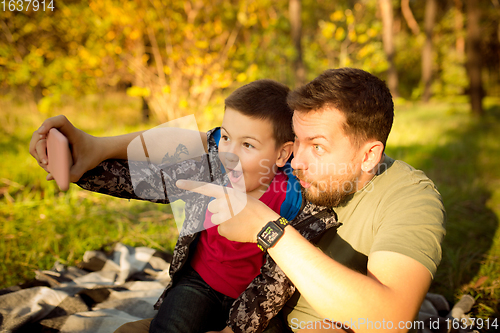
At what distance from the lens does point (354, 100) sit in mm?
1454

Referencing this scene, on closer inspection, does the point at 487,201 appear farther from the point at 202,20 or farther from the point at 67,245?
the point at 202,20

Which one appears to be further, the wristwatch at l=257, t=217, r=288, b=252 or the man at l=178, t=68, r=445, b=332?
the wristwatch at l=257, t=217, r=288, b=252

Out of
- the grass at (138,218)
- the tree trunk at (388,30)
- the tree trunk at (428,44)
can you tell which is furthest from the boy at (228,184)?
the tree trunk at (428,44)

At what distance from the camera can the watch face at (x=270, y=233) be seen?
1.17m

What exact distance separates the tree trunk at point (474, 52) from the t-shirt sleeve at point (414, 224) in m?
9.56

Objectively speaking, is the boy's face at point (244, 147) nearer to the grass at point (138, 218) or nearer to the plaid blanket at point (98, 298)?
the plaid blanket at point (98, 298)

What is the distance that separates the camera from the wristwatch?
1.17 m

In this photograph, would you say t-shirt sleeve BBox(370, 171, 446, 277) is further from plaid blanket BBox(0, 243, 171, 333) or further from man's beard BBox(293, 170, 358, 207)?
plaid blanket BBox(0, 243, 171, 333)

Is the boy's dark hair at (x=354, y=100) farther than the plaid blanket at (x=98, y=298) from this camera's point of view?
No

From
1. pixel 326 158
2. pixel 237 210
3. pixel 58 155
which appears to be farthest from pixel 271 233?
pixel 58 155

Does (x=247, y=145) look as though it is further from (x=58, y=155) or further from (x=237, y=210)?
(x=58, y=155)

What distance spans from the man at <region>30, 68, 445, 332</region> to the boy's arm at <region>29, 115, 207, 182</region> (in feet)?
0.05

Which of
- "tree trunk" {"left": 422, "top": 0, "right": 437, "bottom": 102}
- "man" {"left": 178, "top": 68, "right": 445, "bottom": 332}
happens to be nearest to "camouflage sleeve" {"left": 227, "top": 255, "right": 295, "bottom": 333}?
"man" {"left": 178, "top": 68, "right": 445, "bottom": 332}

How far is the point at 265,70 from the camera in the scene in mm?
6809
